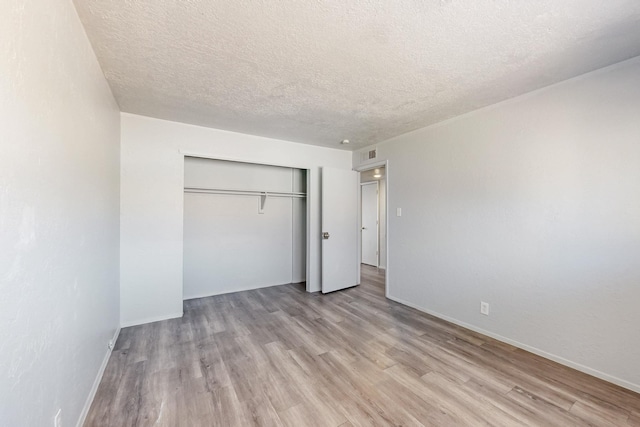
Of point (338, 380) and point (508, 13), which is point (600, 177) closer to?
point (508, 13)

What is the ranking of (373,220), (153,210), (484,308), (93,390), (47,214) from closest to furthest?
(47,214) → (93,390) → (484,308) → (153,210) → (373,220)

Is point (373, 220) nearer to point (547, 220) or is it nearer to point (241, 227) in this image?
point (241, 227)

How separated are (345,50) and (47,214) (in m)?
1.91

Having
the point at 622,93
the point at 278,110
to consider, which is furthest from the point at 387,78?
the point at 622,93

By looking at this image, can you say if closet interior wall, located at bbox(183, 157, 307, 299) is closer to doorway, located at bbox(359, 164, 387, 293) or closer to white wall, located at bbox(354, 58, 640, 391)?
doorway, located at bbox(359, 164, 387, 293)

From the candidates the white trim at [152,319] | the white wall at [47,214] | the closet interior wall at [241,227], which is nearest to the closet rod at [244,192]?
the closet interior wall at [241,227]

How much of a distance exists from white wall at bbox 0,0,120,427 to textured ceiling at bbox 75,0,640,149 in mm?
423

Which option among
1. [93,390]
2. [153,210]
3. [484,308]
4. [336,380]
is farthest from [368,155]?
[93,390]

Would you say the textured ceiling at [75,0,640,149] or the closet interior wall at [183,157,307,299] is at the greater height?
the textured ceiling at [75,0,640,149]

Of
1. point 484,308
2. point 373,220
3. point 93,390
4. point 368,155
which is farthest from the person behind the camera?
point 373,220

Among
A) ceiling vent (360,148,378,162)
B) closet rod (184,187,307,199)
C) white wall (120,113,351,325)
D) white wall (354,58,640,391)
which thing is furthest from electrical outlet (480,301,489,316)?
white wall (120,113,351,325)

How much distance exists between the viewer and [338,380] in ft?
6.61

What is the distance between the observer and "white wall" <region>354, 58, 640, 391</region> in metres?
1.95

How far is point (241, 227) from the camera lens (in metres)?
4.24
